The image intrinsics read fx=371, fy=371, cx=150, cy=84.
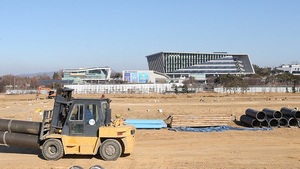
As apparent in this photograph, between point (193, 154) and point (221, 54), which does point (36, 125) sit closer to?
point (193, 154)

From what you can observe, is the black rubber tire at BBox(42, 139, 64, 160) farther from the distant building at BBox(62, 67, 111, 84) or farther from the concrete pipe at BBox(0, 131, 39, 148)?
A: the distant building at BBox(62, 67, 111, 84)

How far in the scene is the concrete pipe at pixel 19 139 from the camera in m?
12.5

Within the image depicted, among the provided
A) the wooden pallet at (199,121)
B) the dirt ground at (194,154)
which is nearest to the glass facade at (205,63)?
the wooden pallet at (199,121)

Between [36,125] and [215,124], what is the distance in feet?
36.9

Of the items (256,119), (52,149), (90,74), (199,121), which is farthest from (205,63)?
(52,149)

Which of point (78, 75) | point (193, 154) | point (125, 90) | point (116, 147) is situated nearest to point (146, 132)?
point (193, 154)

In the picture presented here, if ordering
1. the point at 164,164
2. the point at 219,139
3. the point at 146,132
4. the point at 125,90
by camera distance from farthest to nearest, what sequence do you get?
the point at 125,90, the point at 146,132, the point at 219,139, the point at 164,164

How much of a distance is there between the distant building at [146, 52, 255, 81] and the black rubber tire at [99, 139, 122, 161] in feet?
475

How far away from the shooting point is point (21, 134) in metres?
12.8

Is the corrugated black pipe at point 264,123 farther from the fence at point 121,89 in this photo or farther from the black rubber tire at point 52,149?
the fence at point 121,89

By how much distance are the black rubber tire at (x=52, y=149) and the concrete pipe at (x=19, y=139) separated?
0.47 metres

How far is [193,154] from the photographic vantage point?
13.7 metres

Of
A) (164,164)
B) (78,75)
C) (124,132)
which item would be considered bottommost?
(164,164)

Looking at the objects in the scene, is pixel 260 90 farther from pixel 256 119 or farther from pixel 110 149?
pixel 110 149
